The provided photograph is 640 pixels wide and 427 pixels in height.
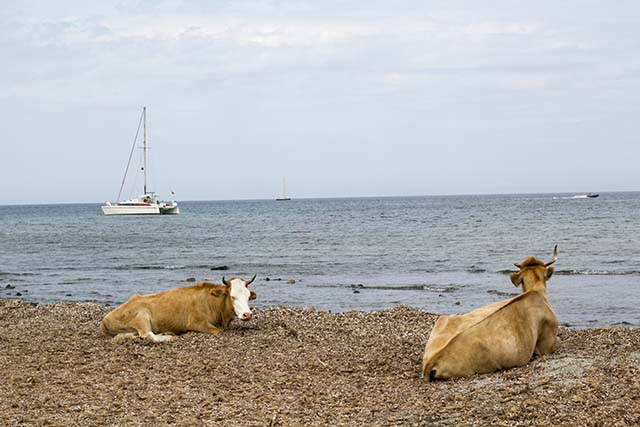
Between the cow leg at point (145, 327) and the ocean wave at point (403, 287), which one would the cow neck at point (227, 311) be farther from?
the ocean wave at point (403, 287)

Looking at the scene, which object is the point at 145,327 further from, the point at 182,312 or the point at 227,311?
the point at 227,311

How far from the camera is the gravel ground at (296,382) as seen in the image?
25.2ft

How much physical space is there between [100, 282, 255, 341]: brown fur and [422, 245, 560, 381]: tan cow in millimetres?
4505

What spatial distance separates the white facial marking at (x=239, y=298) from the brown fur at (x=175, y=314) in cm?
15

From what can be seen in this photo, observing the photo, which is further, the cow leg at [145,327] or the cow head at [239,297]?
the cow head at [239,297]

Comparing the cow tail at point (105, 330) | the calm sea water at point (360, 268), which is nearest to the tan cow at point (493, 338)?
the cow tail at point (105, 330)

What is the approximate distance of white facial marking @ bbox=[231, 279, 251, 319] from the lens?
1336 cm

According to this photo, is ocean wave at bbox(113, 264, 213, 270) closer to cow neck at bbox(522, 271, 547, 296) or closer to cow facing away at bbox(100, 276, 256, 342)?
cow facing away at bbox(100, 276, 256, 342)

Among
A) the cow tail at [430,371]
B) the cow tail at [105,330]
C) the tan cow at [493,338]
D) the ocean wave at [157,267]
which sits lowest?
the ocean wave at [157,267]

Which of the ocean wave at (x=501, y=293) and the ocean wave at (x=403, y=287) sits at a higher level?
the ocean wave at (x=501, y=293)

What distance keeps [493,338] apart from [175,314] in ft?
A: 19.8

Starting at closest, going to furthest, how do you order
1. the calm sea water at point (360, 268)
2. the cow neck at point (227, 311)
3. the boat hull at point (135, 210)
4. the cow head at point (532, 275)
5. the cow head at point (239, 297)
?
the cow head at point (532, 275)
the cow head at point (239, 297)
the cow neck at point (227, 311)
the calm sea water at point (360, 268)
the boat hull at point (135, 210)

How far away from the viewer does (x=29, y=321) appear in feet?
52.9

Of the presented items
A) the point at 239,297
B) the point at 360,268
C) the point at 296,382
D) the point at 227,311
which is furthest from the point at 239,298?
the point at 360,268
